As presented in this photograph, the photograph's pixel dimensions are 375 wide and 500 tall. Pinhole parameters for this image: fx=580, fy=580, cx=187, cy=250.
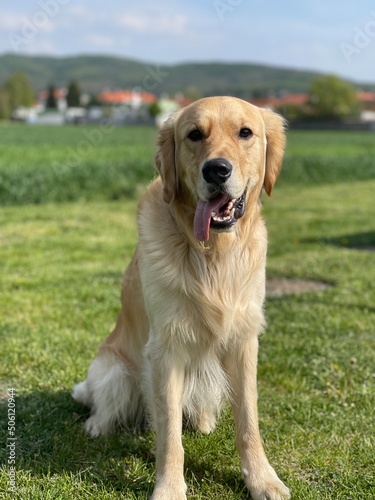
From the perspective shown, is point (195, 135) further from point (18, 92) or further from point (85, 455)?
point (18, 92)

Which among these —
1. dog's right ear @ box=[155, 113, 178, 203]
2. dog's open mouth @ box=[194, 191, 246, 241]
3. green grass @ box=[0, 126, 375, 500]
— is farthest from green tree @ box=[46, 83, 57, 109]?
dog's open mouth @ box=[194, 191, 246, 241]

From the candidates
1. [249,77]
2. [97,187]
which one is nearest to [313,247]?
[97,187]

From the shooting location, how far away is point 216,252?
9.21 feet

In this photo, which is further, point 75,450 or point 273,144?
point 75,450

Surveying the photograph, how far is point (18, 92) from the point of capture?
10988 centimetres

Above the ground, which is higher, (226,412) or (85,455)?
(226,412)

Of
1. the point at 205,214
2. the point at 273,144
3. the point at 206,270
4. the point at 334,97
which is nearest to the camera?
the point at 205,214

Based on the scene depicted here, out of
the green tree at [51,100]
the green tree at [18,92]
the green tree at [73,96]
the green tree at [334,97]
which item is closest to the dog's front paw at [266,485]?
the green tree at [334,97]

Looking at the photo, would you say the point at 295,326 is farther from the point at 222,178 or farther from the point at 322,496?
the point at 222,178

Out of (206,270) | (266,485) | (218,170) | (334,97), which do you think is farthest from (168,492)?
(334,97)

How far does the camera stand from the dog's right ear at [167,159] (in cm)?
280

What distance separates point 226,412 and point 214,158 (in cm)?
162

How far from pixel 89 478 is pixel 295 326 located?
2712 millimetres

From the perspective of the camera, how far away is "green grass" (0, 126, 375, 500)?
293 centimetres
